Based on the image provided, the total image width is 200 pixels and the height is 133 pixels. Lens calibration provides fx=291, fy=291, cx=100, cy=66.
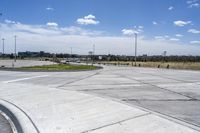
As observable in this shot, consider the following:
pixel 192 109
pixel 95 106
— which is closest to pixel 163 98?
pixel 192 109

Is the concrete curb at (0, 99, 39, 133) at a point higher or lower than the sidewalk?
lower

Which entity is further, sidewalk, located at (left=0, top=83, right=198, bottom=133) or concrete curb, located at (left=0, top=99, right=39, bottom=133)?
concrete curb, located at (left=0, top=99, right=39, bottom=133)

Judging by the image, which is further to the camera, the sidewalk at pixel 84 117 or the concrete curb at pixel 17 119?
the concrete curb at pixel 17 119

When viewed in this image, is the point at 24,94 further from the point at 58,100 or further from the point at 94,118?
the point at 94,118

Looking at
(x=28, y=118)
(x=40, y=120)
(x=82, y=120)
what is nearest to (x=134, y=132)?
(x=82, y=120)

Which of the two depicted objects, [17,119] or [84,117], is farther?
[17,119]

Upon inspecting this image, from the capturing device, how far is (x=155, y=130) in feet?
22.1

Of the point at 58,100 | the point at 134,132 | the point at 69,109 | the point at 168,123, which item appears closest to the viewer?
the point at 134,132

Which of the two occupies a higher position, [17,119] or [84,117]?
[84,117]

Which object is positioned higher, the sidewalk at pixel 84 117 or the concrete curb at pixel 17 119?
the sidewalk at pixel 84 117

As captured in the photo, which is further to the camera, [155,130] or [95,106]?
[95,106]

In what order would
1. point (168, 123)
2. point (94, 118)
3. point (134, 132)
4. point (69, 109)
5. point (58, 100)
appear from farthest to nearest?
point (58, 100)
point (69, 109)
point (94, 118)
point (168, 123)
point (134, 132)

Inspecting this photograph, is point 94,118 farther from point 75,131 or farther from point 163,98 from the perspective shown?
point 163,98

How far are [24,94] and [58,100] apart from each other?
249cm
